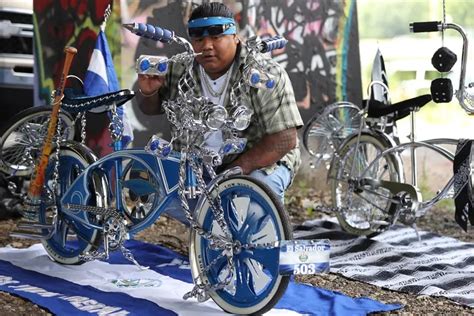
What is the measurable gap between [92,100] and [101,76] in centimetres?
50

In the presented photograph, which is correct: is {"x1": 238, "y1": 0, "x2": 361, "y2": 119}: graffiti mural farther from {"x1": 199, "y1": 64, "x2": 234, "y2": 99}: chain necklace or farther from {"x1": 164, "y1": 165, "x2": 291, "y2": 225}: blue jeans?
{"x1": 164, "y1": 165, "x2": 291, "y2": 225}: blue jeans

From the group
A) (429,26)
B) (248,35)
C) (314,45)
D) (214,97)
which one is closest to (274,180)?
(214,97)

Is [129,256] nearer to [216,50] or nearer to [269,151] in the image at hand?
[269,151]

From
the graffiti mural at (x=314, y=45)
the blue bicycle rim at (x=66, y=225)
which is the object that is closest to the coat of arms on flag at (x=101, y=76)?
the blue bicycle rim at (x=66, y=225)

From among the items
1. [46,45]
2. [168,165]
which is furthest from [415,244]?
[46,45]

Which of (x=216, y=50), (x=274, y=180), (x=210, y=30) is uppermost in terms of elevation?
(x=210, y=30)

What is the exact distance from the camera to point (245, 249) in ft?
13.8

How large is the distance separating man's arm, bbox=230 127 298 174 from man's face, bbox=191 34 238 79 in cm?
46

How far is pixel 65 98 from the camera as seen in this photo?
512 cm

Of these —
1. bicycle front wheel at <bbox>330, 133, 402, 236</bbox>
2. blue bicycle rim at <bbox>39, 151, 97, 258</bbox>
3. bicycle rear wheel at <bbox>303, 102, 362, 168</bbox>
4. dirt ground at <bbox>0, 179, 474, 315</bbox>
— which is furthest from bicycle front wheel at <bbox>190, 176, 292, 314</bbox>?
bicycle rear wheel at <bbox>303, 102, 362, 168</bbox>

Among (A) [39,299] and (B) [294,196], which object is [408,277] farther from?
(B) [294,196]

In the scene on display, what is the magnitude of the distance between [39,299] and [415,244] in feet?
9.71

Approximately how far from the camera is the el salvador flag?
533 cm

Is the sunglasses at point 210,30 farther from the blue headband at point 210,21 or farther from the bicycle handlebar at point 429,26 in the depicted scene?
the bicycle handlebar at point 429,26
